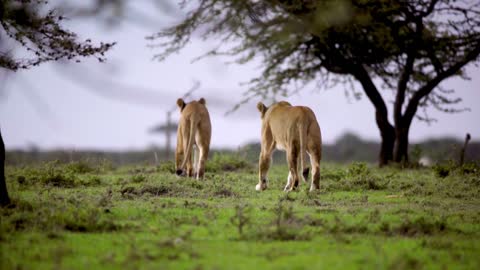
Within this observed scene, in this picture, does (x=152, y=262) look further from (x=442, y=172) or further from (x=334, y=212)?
(x=442, y=172)

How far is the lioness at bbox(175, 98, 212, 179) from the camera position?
15.2 m

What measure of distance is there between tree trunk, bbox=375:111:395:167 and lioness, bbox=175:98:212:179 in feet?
34.9

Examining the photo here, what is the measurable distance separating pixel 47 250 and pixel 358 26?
16.0 meters

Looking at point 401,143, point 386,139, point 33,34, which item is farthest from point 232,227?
point 386,139

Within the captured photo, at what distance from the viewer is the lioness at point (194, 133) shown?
1523 cm

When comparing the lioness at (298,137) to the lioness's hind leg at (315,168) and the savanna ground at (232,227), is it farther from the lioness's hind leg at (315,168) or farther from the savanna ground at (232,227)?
the savanna ground at (232,227)

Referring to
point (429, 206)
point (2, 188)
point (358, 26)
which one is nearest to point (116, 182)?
point (2, 188)

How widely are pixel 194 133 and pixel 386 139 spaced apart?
11.4 m

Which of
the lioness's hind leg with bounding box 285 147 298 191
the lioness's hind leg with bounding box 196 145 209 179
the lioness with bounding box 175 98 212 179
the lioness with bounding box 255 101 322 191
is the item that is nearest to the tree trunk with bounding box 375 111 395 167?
the lioness with bounding box 175 98 212 179

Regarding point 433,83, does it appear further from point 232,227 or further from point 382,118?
point 232,227

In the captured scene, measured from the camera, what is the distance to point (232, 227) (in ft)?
29.7

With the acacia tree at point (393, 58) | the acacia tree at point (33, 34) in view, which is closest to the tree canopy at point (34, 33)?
the acacia tree at point (33, 34)

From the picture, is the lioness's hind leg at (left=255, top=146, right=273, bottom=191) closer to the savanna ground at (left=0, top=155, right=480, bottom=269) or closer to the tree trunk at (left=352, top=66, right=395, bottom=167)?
the savanna ground at (left=0, top=155, right=480, bottom=269)

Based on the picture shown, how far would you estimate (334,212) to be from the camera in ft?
34.5
